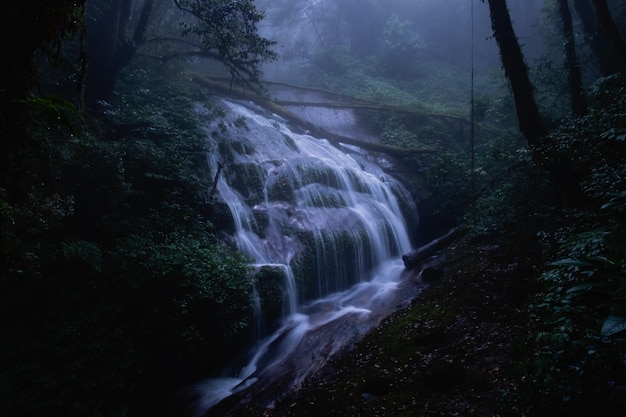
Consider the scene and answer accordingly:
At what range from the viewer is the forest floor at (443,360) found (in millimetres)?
4316

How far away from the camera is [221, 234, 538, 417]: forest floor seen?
4.32 meters

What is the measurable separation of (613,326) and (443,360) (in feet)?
10.0

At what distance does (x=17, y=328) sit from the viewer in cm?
569

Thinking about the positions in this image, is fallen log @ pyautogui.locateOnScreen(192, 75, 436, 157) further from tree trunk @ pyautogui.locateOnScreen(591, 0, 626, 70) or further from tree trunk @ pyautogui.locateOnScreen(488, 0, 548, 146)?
tree trunk @ pyautogui.locateOnScreen(488, 0, 548, 146)

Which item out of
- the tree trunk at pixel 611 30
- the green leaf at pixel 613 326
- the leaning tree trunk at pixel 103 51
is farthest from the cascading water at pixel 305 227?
the tree trunk at pixel 611 30

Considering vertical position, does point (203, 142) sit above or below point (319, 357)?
above

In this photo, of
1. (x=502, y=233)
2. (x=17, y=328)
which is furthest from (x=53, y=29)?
(x=502, y=233)

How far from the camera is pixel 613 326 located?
2.57 metres

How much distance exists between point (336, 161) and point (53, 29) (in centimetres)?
1464

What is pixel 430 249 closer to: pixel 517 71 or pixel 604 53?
pixel 517 71

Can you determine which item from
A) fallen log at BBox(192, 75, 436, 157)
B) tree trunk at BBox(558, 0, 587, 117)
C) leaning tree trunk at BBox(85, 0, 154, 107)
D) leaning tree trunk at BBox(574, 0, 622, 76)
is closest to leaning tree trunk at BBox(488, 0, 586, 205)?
tree trunk at BBox(558, 0, 587, 117)

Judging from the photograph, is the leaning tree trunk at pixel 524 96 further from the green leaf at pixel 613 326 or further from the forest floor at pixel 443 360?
the green leaf at pixel 613 326

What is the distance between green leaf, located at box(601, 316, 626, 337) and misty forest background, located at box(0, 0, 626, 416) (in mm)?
16

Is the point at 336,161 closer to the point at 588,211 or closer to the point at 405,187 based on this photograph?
the point at 405,187
